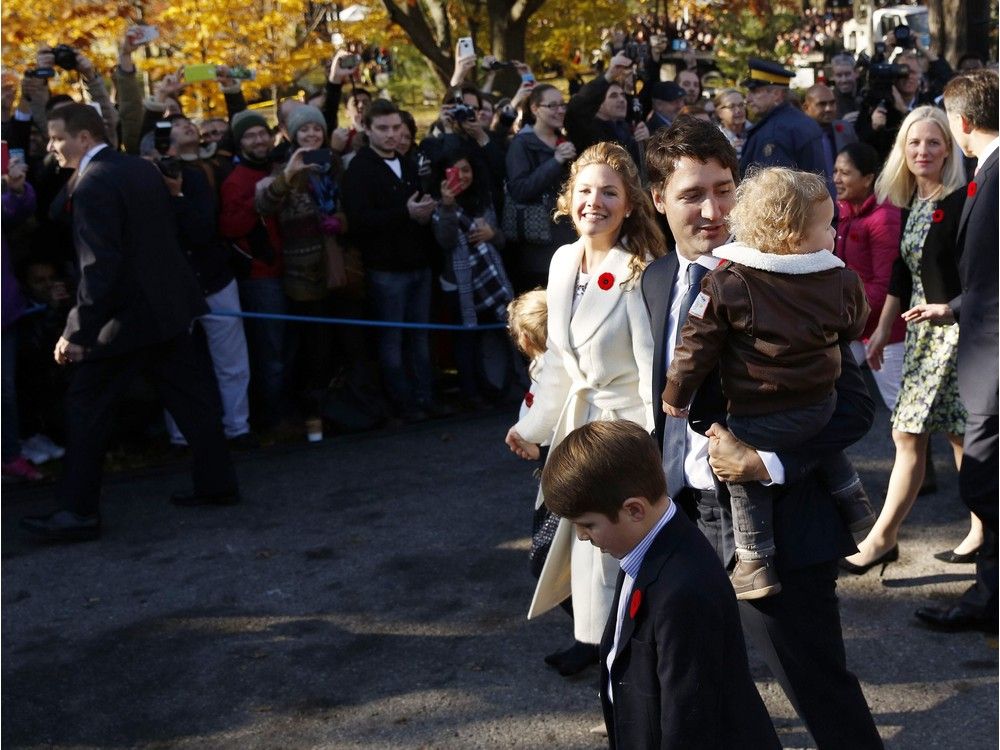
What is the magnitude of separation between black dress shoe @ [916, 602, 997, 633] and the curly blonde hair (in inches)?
71.6

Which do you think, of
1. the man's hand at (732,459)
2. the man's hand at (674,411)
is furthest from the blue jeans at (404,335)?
the man's hand at (732,459)

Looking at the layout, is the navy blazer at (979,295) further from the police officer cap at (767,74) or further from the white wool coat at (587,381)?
the police officer cap at (767,74)

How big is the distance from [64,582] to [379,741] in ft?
7.24

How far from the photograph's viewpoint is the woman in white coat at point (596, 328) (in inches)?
160

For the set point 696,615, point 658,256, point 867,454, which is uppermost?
point 658,256

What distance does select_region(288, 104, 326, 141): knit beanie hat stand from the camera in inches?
329

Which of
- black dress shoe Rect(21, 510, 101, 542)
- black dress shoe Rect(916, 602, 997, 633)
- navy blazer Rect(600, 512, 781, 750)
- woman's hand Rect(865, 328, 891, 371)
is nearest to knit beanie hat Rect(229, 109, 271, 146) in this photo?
black dress shoe Rect(21, 510, 101, 542)

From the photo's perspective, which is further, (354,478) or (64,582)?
(354,478)

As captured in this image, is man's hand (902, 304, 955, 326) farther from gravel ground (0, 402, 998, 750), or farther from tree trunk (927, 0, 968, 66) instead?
tree trunk (927, 0, 968, 66)

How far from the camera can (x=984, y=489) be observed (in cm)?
474

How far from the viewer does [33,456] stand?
24.7 feet

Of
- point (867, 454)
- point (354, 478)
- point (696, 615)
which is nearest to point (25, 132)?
point (354, 478)

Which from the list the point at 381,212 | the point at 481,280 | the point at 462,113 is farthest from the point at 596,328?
the point at 462,113

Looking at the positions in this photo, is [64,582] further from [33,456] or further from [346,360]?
[346,360]
